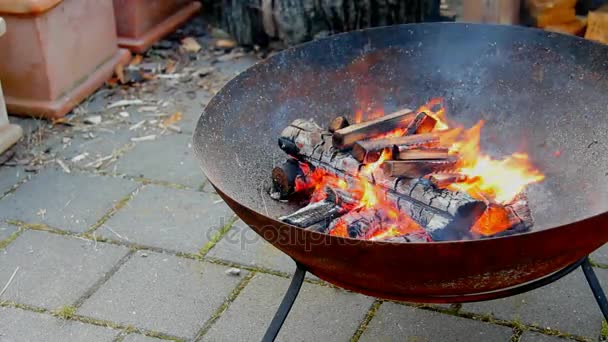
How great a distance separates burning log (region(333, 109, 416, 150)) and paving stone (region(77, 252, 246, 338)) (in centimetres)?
66

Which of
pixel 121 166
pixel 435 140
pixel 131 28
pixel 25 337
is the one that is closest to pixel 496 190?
pixel 435 140

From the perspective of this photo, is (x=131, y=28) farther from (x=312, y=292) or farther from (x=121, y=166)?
(x=312, y=292)

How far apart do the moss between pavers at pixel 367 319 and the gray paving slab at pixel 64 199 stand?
3.48 ft

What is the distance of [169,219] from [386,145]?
3.39ft

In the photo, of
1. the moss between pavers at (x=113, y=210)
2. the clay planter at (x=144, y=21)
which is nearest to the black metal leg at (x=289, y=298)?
the moss between pavers at (x=113, y=210)

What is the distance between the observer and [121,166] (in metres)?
Answer: 3.15

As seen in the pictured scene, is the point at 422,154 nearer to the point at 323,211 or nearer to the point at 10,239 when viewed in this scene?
the point at 323,211

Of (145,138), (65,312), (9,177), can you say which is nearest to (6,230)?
(9,177)

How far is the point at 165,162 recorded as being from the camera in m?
3.17

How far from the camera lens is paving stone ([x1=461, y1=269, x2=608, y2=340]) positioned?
2.27 meters

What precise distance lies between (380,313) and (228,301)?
1.52 ft

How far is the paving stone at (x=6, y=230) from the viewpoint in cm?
274

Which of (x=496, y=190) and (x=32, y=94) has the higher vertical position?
(x=496, y=190)

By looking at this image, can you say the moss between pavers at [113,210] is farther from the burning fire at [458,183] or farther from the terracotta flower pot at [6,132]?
the burning fire at [458,183]
